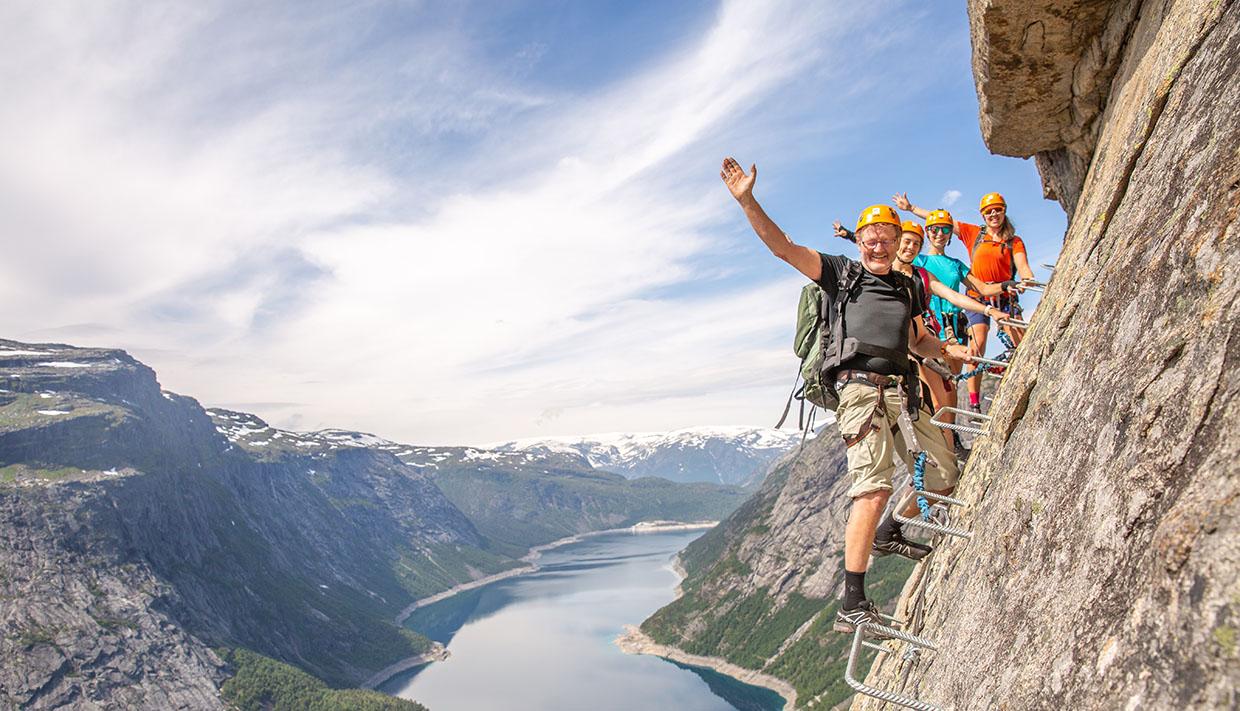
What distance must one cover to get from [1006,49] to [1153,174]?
6.94 m

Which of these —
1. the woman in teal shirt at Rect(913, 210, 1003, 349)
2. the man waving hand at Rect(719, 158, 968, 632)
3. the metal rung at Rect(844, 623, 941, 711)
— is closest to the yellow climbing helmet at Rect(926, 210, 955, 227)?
the woman in teal shirt at Rect(913, 210, 1003, 349)

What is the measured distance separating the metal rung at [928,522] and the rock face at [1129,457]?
212 mm

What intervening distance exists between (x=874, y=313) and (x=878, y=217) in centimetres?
114

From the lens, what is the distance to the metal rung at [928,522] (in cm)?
755

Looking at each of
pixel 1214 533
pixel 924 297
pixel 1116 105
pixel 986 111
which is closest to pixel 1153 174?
pixel 924 297

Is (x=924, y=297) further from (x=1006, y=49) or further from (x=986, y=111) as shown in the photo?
(x=986, y=111)

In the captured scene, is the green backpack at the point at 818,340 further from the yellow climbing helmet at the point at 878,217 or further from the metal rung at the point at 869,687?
the metal rung at the point at 869,687

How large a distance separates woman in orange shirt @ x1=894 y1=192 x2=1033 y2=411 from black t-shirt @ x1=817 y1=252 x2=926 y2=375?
223 inches

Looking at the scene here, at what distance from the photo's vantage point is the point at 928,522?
27.7ft

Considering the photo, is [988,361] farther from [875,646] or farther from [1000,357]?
[875,646]

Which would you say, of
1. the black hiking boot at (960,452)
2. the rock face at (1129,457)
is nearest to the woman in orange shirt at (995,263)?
the black hiking boot at (960,452)

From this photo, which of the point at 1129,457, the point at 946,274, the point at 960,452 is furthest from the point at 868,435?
the point at 946,274

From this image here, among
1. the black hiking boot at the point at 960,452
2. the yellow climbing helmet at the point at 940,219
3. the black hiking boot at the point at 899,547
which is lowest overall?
the black hiking boot at the point at 899,547

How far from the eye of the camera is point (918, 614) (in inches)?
340
